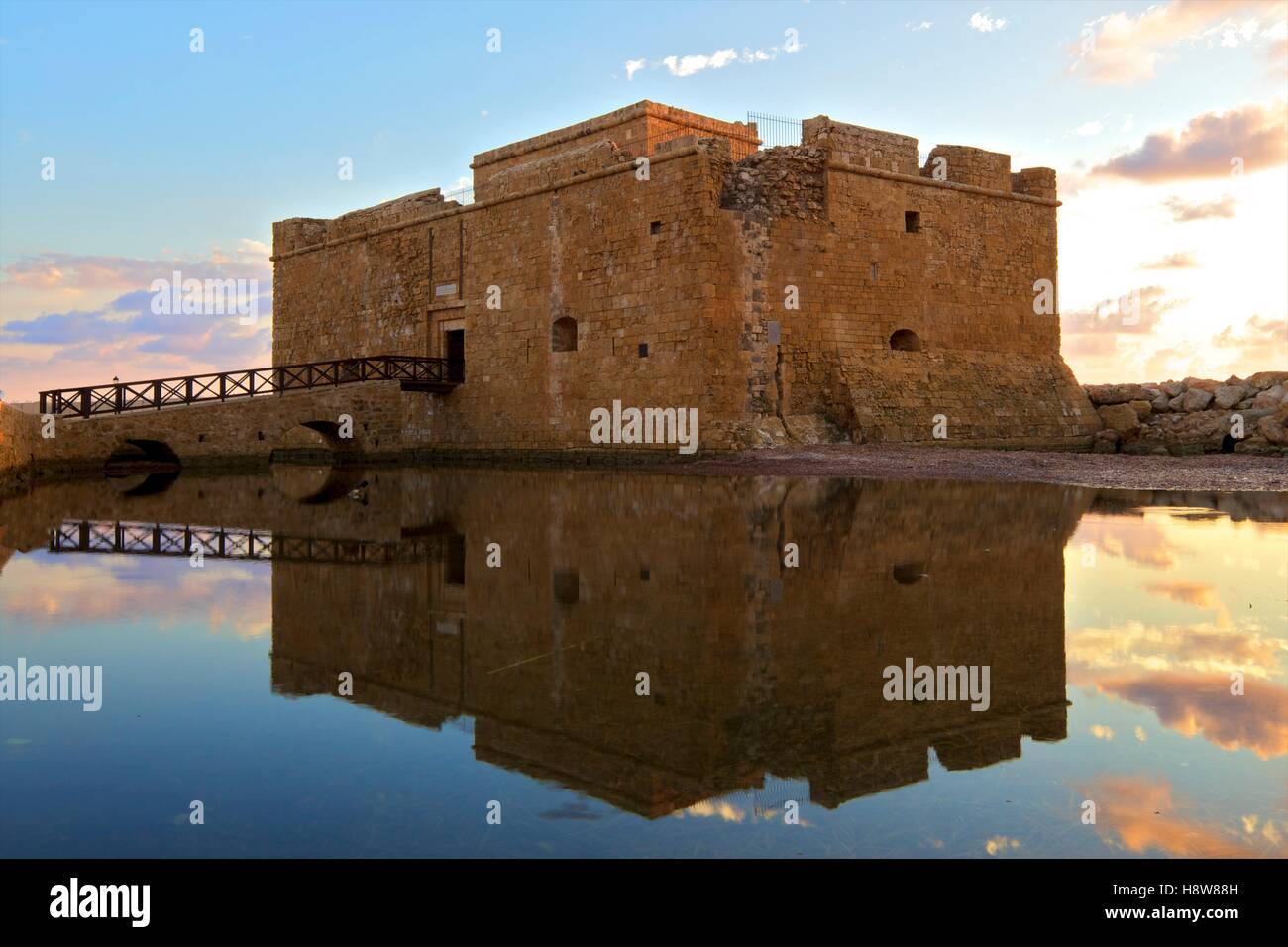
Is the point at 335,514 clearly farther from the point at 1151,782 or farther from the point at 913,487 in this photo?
the point at 1151,782

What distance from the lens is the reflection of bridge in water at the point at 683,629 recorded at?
A: 295 centimetres

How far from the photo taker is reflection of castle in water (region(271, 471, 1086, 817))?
2.95 meters

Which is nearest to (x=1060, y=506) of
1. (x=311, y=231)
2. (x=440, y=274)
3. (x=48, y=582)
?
(x=48, y=582)

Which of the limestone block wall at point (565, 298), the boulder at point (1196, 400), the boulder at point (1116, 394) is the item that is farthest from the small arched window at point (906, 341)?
the boulder at point (1196, 400)

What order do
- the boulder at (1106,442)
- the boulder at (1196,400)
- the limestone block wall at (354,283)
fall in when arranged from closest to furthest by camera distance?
the boulder at (1196,400)
the boulder at (1106,442)
the limestone block wall at (354,283)

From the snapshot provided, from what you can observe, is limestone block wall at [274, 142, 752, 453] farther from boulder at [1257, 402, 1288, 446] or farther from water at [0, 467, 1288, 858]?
boulder at [1257, 402, 1288, 446]

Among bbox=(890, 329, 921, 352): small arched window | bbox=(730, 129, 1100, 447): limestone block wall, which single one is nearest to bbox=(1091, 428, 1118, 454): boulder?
bbox=(730, 129, 1100, 447): limestone block wall

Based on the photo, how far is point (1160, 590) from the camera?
532 centimetres

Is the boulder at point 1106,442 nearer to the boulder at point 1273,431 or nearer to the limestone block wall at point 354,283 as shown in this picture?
the boulder at point 1273,431

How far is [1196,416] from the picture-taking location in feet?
64.8

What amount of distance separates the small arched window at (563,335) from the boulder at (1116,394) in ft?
39.0
